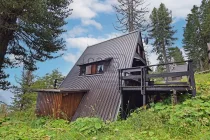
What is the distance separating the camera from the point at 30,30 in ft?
33.9

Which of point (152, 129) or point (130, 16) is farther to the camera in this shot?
point (130, 16)

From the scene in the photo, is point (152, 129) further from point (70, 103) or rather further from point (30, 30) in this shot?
point (30, 30)

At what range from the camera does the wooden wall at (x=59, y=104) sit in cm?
1116

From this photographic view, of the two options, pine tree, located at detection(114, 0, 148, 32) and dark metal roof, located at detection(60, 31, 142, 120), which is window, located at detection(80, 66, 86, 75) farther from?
pine tree, located at detection(114, 0, 148, 32)

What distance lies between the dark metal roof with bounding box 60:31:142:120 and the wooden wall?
0.42 m

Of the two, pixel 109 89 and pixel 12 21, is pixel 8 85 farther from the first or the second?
pixel 109 89

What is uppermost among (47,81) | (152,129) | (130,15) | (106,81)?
(130,15)

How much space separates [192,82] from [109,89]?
5.37m

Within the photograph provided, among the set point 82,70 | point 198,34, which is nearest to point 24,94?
point 82,70

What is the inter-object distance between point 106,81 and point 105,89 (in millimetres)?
674

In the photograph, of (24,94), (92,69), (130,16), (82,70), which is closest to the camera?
(92,69)

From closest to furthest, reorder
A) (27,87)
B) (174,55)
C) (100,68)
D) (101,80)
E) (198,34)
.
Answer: (101,80) → (100,68) → (27,87) → (198,34) → (174,55)

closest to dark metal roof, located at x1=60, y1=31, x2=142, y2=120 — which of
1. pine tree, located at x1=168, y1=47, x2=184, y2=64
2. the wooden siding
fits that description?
the wooden siding

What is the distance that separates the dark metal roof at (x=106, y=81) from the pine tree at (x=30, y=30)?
3055 mm
